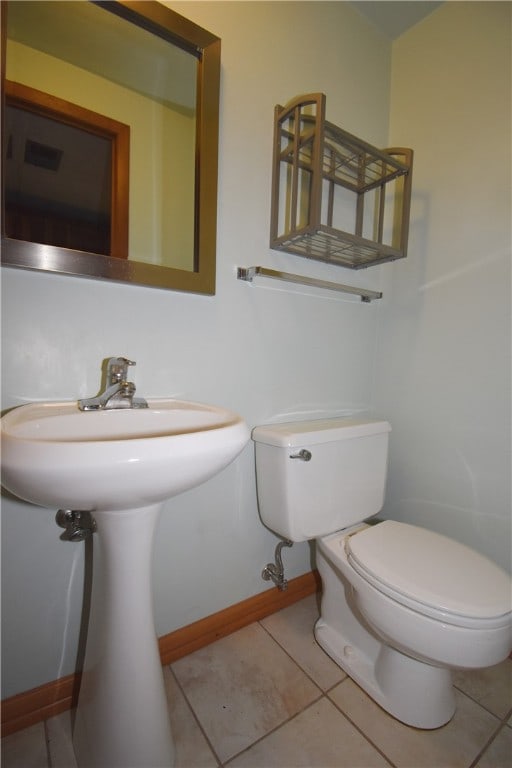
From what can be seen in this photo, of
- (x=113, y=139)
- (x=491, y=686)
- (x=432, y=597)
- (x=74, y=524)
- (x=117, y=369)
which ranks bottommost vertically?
(x=491, y=686)

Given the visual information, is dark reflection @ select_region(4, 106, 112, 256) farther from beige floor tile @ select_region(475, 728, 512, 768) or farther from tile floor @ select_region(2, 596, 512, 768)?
beige floor tile @ select_region(475, 728, 512, 768)

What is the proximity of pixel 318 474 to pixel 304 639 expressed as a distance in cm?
58

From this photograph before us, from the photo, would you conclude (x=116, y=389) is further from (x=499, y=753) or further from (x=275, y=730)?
(x=499, y=753)

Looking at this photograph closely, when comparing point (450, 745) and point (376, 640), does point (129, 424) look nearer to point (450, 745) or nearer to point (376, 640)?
point (376, 640)

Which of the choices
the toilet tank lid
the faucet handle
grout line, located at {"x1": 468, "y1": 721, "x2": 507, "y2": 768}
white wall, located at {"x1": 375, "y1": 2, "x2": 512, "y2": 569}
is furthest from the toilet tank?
grout line, located at {"x1": 468, "y1": 721, "x2": 507, "y2": 768}

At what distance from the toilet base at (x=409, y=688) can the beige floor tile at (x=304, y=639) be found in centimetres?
9

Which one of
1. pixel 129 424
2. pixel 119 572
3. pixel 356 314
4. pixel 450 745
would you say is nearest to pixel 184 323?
pixel 129 424

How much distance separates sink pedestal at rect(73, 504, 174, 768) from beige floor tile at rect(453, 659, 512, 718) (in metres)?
0.82

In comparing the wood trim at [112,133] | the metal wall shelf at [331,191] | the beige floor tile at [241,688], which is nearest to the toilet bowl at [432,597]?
the beige floor tile at [241,688]

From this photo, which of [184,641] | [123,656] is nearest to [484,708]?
[184,641]

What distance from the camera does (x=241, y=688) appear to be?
928 mm

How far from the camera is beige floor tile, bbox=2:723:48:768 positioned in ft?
2.42

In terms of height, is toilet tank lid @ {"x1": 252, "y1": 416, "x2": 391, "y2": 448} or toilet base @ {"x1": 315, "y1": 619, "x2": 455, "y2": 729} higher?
toilet tank lid @ {"x1": 252, "y1": 416, "x2": 391, "y2": 448}

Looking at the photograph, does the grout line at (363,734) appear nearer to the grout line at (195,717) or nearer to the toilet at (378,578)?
the toilet at (378,578)
